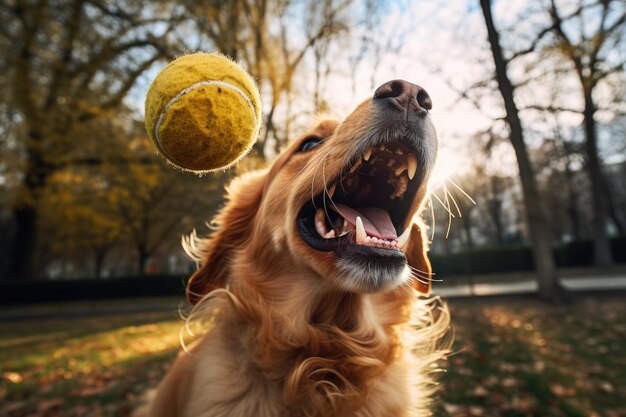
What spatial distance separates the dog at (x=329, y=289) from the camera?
1.85m

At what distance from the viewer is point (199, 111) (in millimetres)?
1714

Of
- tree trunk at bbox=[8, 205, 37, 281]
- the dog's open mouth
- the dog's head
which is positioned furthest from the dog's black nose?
tree trunk at bbox=[8, 205, 37, 281]

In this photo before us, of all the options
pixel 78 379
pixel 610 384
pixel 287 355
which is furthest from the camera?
pixel 78 379

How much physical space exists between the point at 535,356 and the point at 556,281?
14.9ft

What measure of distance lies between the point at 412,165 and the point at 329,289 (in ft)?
2.58

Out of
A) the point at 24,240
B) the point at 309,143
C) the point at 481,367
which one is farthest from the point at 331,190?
the point at 24,240

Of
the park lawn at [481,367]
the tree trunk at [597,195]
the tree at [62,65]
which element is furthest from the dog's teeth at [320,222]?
the tree trunk at [597,195]

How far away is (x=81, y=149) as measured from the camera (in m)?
13.0

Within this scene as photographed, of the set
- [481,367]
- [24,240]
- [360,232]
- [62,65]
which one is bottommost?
[481,367]

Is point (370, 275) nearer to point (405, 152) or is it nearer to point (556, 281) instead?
point (405, 152)

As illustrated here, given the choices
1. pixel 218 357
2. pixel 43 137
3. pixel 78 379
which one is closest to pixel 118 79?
pixel 43 137

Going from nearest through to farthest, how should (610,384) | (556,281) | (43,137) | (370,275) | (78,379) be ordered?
(370,275)
(610,384)
(78,379)
(556,281)
(43,137)

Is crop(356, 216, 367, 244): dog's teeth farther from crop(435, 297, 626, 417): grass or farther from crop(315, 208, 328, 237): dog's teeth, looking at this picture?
crop(435, 297, 626, 417): grass

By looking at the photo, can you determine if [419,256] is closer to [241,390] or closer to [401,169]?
[401,169]
